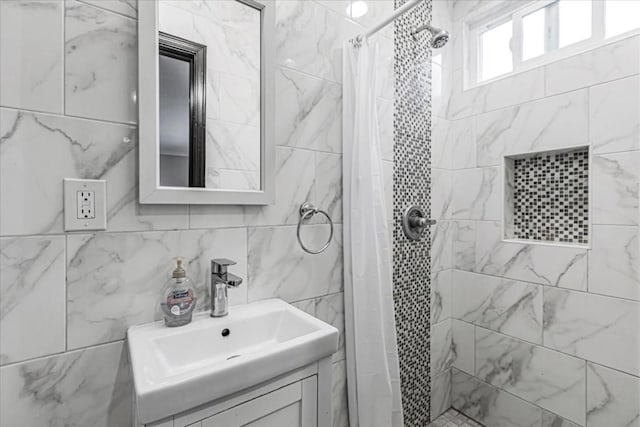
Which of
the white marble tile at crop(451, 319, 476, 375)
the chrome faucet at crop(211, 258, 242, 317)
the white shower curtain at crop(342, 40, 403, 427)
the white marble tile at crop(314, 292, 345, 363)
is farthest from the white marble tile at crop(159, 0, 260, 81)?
the white marble tile at crop(451, 319, 476, 375)

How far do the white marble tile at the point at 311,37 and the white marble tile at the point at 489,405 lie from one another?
1.86m

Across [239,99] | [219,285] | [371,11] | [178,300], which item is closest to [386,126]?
[371,11]

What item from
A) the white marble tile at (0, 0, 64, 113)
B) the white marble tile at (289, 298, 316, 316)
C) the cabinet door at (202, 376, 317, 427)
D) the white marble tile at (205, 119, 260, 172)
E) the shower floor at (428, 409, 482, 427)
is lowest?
the shower floor at (428, 409, 482, 427)

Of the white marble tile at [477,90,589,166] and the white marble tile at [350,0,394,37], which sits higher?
the white marble tile at [350,0,394,37]

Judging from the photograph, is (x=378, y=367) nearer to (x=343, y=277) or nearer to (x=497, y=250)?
(x=343, y=277)

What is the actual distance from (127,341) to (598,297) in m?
1.84

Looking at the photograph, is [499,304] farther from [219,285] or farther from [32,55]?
[32,55]

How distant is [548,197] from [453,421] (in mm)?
1398

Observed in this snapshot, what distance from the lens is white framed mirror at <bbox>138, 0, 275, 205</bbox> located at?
0.96m

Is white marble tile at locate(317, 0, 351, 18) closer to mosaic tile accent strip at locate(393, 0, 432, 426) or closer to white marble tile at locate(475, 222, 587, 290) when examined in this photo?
mosaic tile accent strip at locate(393, 0, 432, 426)

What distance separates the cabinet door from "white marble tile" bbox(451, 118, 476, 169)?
156 cm

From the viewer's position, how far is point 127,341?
933 millimetres

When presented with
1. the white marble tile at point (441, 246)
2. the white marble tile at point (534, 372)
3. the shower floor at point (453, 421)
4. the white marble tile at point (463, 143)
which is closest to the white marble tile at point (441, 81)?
the white marble tile at point (463, 143)

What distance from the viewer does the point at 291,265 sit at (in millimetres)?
1288
